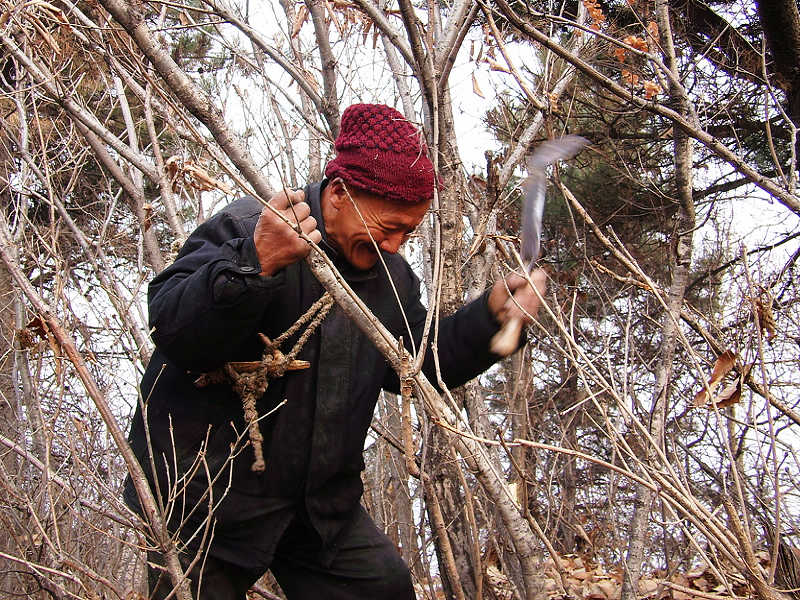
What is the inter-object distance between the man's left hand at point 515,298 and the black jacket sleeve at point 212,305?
776mm

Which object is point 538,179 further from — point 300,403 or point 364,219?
point 300,403

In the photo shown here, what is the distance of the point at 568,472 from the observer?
6.64 m

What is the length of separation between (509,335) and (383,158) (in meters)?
0.69

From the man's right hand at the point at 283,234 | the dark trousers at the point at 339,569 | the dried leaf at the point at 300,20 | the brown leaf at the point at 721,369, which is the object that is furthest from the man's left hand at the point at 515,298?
the dried leaf at the point at 300,20

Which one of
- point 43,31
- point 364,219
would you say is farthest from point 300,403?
point 43,31

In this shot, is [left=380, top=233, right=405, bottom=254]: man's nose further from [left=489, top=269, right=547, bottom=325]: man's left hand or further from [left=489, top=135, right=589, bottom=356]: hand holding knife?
[left=489, top=135, right=589, bottom=356]: hand holding knife

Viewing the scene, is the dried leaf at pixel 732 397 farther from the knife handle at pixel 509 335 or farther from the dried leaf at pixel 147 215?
the dried leaf at pixel 147 215

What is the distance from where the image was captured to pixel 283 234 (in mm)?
1915

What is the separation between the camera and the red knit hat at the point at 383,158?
2338 millimetres

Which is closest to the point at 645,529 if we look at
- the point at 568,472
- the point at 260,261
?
the point at 260,261

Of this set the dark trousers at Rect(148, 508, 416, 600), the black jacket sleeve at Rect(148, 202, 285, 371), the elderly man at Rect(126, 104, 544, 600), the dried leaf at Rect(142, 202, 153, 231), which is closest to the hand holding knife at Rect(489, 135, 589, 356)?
the elderly man at Rect(126, 104, 544, 600)

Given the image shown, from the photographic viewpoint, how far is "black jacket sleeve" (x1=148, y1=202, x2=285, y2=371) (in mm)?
1964

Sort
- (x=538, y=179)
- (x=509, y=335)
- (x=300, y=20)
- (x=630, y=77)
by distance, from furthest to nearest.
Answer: (x=300, y=20) < (x=630, y=77) < (x=509, y=335) < (x=538, y=179)

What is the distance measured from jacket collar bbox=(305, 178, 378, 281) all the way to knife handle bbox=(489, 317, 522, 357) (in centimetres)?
47
